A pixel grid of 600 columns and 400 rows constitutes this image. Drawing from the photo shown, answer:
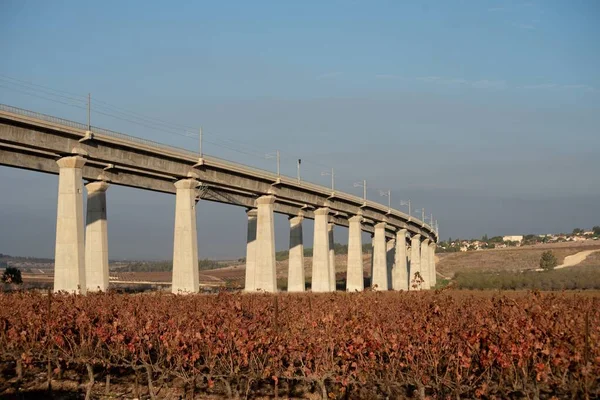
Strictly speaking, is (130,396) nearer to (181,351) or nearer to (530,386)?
(181,351)

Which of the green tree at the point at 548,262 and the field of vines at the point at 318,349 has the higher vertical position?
the green tree at the point at 548,262

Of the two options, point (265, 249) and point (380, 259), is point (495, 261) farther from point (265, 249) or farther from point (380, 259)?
point (265, 249)

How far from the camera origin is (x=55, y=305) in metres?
21.4

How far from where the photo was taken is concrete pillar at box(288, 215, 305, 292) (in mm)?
71625

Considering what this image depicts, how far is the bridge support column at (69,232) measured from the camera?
133 ft

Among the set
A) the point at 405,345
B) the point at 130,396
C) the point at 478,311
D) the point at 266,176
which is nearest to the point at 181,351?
the point at 130,396

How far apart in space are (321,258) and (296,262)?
282 centimetres

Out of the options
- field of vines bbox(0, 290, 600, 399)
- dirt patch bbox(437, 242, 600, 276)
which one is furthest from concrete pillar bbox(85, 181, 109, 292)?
dirt patch bbox(437, 242, 600, 276)

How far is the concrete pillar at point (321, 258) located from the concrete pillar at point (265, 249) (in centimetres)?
1097

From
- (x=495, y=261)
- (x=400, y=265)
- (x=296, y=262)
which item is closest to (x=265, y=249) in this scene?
(x=296, y=262)

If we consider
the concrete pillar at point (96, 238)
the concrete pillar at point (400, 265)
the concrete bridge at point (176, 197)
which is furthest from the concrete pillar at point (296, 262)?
the concrete pillar at point (400, 265)

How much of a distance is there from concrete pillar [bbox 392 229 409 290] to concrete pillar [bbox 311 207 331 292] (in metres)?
28.4

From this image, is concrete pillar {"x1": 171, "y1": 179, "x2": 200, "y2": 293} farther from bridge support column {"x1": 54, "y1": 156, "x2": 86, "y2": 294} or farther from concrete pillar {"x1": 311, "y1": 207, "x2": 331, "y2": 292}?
concrete pillar {"x1": 311, "y1": 207, "x2": 331, "y2": 292}

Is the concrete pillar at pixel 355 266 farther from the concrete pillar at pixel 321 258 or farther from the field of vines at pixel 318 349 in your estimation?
the field of vines at pixel 318 349
